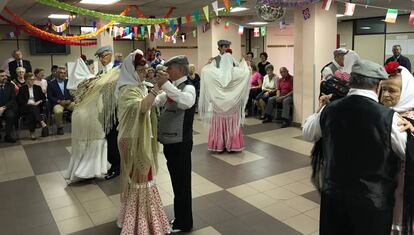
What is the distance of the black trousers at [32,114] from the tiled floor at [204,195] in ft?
3.09

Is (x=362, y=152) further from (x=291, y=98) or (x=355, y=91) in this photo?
(x=291, y=98)

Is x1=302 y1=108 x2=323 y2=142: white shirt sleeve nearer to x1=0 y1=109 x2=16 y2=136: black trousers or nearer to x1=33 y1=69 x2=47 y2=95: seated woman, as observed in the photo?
x1=0 y1=109 x2=16 y2=136: black trousers

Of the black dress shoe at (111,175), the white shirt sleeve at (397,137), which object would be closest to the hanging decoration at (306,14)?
the black dress shoe at (111,175)

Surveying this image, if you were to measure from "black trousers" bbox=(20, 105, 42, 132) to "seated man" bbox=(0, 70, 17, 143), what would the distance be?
196 mm

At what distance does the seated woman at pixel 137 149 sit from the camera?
2.69 m

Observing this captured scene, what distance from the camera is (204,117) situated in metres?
5.49

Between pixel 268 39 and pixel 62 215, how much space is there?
42.2 feet

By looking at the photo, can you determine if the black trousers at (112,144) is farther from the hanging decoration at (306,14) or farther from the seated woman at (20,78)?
the hanging decoration at (306,14)

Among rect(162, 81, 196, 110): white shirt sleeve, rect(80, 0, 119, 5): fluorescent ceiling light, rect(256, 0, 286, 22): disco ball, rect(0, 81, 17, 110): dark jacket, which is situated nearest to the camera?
rect(162, 81, 196, 110): white shirt sleeve

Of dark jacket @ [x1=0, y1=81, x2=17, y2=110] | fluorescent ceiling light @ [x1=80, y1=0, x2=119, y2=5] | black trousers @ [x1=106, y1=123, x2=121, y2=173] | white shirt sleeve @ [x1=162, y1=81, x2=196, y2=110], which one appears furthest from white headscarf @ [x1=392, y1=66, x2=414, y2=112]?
dark jacket @ [x1=0, y1=81, x2=17, y2=110]

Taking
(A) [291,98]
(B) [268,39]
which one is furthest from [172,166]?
(B) [268,39]

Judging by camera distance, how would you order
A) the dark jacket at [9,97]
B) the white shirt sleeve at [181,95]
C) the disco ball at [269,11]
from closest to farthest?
the white shirt sleeve at [181,95] → the disco ball at [269,11] → the dark jacket at [9,97]

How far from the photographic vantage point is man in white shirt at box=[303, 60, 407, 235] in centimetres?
169

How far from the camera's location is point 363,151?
172cm
